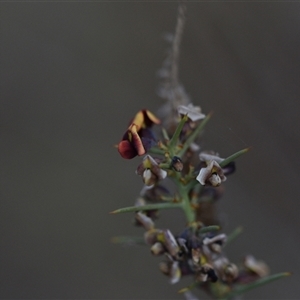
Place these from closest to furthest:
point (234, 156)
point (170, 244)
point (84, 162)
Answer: point (234, 156) < point (170, 244) < point (84, 162)

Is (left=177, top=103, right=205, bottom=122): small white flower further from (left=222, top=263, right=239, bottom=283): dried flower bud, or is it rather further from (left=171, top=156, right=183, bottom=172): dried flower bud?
(left=222, top=263, right=239, bottom=283): dried flower bud

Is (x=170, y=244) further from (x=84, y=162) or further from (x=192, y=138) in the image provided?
(x=84, y=162)

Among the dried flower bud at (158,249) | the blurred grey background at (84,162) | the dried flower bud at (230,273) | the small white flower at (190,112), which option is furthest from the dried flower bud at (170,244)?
the blurred grey background at (84,162)

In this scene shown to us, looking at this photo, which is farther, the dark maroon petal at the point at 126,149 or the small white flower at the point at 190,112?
the small white flower at the point at 190,112

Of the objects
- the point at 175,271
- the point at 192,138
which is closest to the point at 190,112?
the point at 192,138

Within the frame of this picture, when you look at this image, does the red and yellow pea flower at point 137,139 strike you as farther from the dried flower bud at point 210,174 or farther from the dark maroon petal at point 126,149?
the dried flower bud at point 210,174

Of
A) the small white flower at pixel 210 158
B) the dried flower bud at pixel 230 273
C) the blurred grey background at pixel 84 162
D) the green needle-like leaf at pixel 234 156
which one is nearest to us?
the green needle-like leaf at pixel 234 156

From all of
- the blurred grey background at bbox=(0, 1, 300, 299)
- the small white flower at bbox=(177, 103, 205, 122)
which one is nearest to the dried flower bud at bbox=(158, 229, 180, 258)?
the small white flower at bbox=(177, 103, 205, 122)

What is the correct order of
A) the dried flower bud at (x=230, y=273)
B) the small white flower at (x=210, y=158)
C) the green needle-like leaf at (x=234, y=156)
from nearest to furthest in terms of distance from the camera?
the green needle-like leaf at (x=234, y=156) < the small white flower at (x=210, y=158) < the dried flower bud at (x=230, y=273)

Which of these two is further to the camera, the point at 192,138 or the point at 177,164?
the point at 192,138
